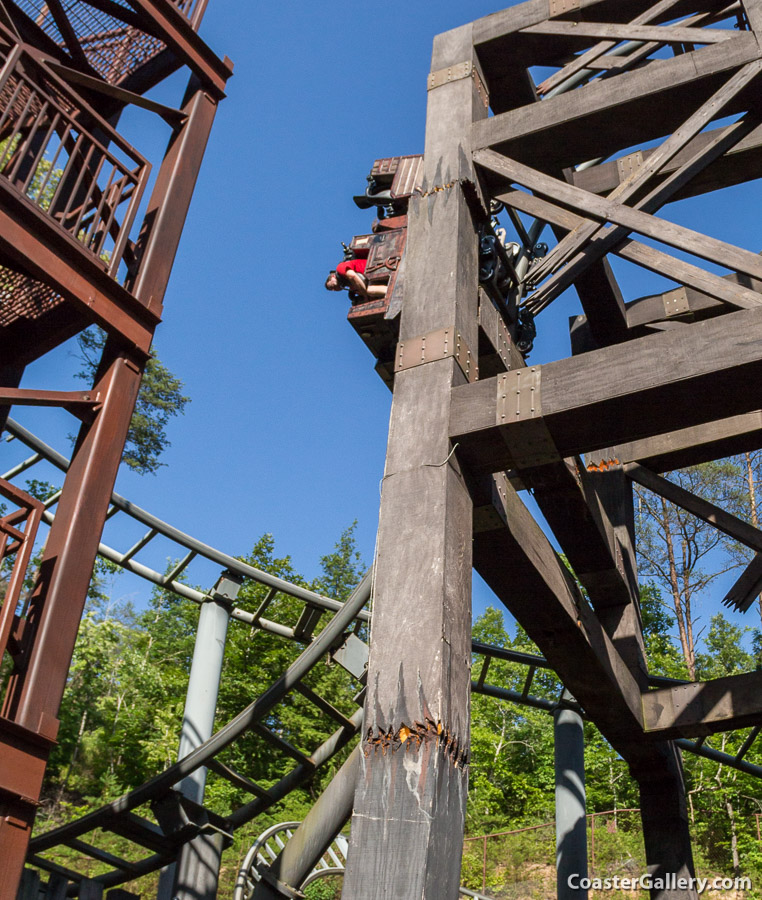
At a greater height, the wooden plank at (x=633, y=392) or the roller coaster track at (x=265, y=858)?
the wooden plank at (x=633, y=392)

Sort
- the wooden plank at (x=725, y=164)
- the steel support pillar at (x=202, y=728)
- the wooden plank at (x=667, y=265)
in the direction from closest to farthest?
the wooden plank at (x=667, y=265), the wooden plank at (x=725, y=164), the steel support pillar at (x=202, y=728)

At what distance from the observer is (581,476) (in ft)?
14.4

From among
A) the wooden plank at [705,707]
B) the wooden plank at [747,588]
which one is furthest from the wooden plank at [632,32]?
the wooden plank at [705,707]

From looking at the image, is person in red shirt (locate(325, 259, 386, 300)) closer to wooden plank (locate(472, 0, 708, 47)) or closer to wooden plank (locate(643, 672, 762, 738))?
wooden plank (locate(472, 0, 708, 47))

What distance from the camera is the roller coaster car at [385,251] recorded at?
12.6ft

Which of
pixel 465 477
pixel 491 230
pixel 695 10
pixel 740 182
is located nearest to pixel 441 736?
pixel 465 477

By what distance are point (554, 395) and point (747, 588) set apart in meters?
2.82

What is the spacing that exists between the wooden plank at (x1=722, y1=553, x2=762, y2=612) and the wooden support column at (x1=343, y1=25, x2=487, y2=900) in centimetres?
267

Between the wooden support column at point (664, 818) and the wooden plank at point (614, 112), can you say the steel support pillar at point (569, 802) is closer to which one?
the wooden support column at point (664, 818)

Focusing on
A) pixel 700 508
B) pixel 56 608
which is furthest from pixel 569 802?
pixel 56 608

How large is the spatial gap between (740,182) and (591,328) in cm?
133

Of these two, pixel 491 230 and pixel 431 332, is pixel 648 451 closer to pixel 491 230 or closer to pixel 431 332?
pixel 491 230

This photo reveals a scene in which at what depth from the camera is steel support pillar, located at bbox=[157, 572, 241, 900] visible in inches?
352

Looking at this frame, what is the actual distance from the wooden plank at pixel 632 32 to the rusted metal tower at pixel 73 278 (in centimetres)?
320
